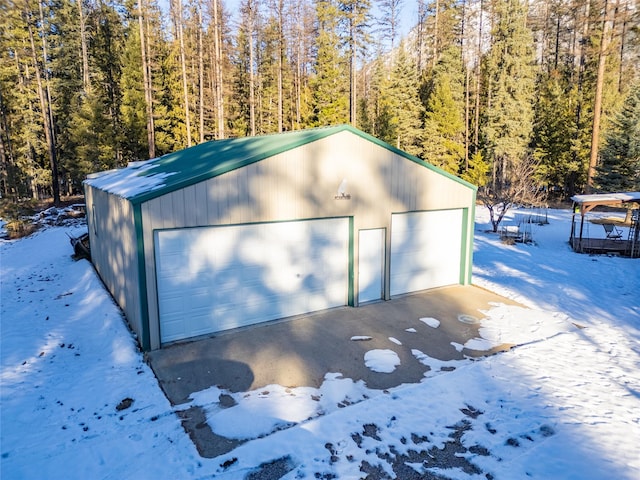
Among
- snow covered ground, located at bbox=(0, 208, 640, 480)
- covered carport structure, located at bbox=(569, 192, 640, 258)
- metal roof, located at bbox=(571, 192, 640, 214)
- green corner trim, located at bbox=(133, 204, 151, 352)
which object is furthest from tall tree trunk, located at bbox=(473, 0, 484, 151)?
green corner trim, located at bbox=(133, 204, 151, 352)

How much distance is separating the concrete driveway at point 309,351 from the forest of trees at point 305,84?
1600cm

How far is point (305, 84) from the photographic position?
1378 inches

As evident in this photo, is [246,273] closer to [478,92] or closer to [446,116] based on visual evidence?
[446,116]

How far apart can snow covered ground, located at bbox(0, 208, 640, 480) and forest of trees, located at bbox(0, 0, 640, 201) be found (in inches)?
661

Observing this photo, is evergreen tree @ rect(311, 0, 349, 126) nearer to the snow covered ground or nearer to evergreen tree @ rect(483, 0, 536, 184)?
evergreen tree @ rect(483, 0, 536, 184)

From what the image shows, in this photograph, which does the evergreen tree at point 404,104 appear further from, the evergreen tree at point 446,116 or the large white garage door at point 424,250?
the large white garage door at point 424,250

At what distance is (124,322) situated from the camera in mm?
7812

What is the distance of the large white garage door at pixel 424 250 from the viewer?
9.67m

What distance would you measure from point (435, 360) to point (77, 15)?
33465 mm

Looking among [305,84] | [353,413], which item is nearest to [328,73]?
[305,84]

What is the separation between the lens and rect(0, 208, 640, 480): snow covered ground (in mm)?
4215

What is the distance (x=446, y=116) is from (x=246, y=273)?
2507cm

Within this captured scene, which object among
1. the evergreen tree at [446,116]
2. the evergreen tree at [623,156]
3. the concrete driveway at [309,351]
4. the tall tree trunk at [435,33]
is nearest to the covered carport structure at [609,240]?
the evergreen tree at [623,156]

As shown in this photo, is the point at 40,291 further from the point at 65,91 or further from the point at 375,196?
the point at 65,91
